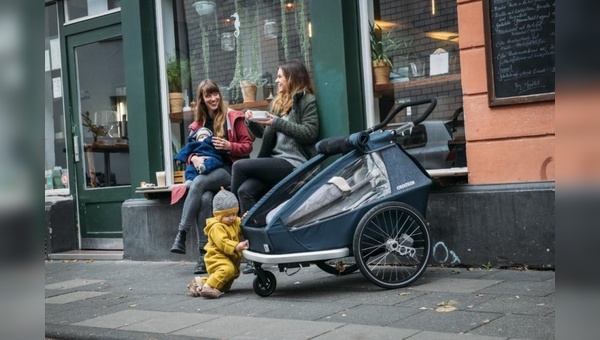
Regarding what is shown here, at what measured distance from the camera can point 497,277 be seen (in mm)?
5984

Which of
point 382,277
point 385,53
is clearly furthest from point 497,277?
point 385,53

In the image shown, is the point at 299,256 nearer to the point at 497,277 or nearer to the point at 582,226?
the point at 497,277

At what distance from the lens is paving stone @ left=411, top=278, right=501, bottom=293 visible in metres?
5.52

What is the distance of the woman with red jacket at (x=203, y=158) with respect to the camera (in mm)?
7480

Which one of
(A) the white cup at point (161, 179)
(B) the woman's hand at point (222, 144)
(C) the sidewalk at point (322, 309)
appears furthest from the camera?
(A) the white cup at point (161, 179)

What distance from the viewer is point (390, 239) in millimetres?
5727

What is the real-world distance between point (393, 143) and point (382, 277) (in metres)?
1.11

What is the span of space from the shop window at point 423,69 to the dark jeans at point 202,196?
5.88 ft

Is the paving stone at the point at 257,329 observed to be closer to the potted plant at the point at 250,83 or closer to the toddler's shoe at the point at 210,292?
the toddler's shoe at the point at 210,292

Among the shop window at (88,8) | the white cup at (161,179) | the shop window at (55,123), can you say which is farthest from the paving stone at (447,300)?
the shop window at (55,123)

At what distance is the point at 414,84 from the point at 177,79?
3428 millimetres

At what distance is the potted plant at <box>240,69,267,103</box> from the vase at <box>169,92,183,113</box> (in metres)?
0.98

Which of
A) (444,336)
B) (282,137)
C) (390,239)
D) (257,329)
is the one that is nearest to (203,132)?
(282,137)

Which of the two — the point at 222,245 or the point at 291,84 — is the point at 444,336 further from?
the point at 291,84
